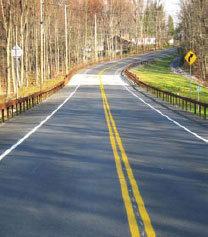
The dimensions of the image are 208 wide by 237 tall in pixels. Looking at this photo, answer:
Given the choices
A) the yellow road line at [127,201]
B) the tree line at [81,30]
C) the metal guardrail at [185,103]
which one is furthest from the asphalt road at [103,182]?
the tree line at [81,30]

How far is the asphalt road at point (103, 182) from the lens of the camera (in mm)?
6969

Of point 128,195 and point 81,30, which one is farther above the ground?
point 81,30

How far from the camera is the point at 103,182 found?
9734 mm

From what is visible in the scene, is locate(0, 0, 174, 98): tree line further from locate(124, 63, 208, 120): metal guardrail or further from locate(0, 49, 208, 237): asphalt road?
locate(0, 49, 208, 237): asphalt road

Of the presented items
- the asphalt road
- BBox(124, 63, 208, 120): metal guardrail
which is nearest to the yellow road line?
Result: the asphalt road

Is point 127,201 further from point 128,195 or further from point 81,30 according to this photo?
point 81,30

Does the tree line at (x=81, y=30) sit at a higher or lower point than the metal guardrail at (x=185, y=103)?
higher

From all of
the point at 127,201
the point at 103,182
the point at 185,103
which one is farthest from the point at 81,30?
the point at 127,201

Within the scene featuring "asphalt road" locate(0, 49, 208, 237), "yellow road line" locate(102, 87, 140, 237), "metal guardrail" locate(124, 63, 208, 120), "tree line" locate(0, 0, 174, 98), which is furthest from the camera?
"tree line" locate(0, 0, 174, 98)

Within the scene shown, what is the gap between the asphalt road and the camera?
6.97 meters

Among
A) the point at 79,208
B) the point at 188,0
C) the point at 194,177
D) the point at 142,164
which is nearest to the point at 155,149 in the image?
the point at 142,164

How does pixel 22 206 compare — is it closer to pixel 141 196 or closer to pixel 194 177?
pixel 141 196

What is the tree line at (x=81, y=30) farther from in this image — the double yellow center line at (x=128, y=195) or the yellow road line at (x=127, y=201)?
the yellow road line at (x=127, y=201)

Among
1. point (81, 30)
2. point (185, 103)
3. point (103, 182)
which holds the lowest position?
point (185, 103)
